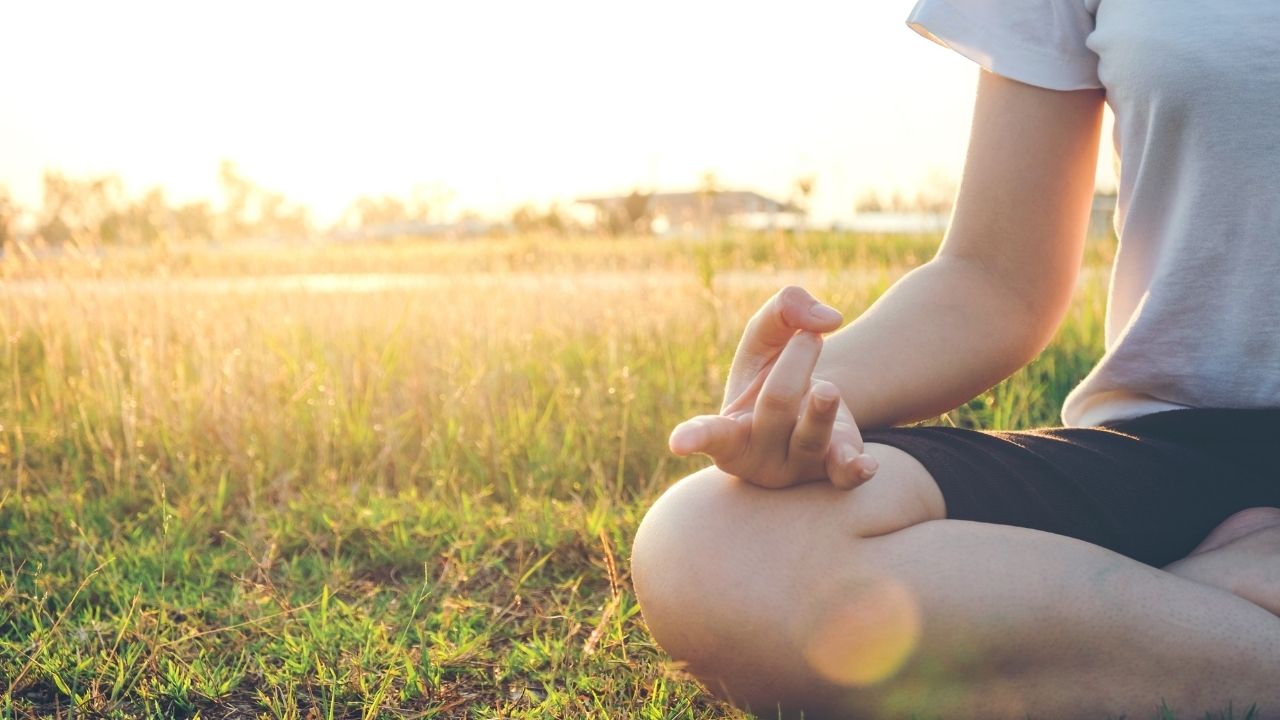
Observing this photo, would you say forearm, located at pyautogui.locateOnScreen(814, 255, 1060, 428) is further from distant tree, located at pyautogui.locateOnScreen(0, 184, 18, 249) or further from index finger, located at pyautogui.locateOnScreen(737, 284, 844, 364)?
distant tree, located at pyautogui.locateOnScreen(0, 184, 18, 249)

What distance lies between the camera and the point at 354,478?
2898mm

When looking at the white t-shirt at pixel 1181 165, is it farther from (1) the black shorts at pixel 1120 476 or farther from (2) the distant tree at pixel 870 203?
(2) the distant tree at pixel 870 203

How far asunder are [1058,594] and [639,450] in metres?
1.92

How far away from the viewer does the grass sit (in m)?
1.61

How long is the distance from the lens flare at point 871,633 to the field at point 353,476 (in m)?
0.40

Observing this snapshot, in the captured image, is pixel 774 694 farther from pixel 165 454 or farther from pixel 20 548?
pixel 165 454

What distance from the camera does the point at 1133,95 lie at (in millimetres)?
Answer: 1287

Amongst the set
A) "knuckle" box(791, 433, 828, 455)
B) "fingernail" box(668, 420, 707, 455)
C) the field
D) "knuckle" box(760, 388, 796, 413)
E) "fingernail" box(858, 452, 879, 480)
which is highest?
"knuckle" box(760, 388, 796, 413)

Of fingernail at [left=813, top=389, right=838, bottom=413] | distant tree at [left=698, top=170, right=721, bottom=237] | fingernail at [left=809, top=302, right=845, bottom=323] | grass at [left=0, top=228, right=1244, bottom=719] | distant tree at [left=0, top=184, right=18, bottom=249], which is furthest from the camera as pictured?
distant tree at [left=698, top=170, right=721, bottom=237]

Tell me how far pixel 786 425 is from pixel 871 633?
24cm

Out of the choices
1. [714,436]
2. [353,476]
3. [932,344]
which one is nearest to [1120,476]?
[932,344]

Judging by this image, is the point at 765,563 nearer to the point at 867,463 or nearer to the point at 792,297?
the point at 867,463

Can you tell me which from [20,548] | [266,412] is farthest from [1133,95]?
[266,412]

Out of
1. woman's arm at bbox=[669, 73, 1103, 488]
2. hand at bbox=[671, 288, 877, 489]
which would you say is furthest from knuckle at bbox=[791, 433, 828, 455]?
woman's arm at bbox=[669, 73, 1103, 488]
